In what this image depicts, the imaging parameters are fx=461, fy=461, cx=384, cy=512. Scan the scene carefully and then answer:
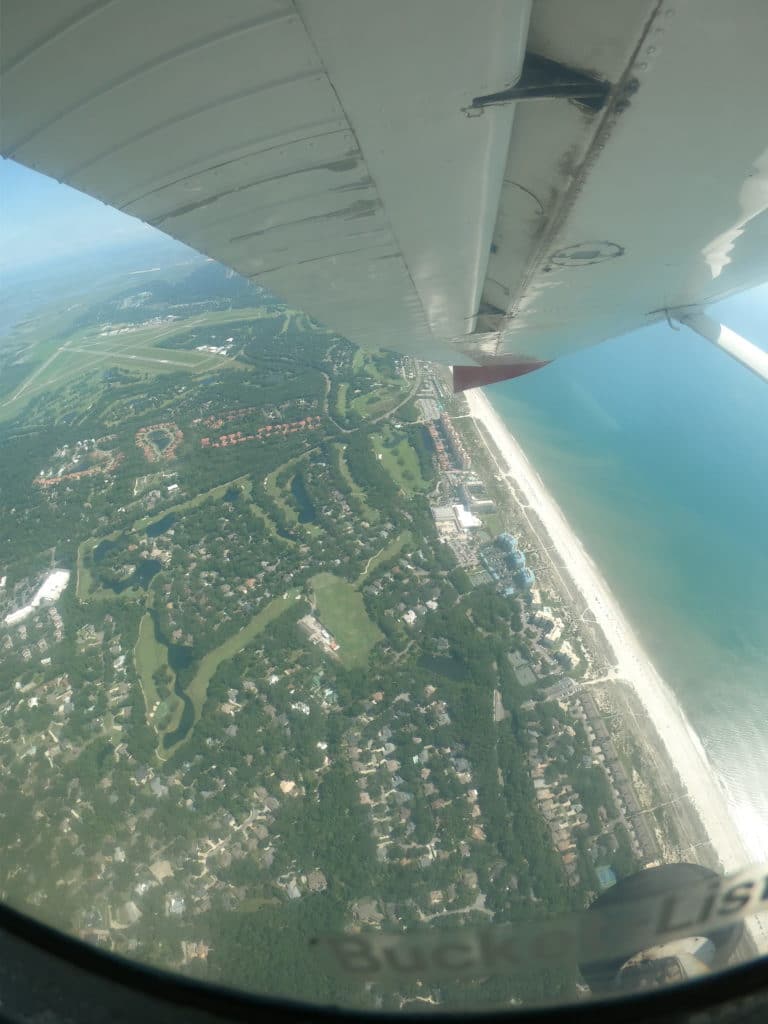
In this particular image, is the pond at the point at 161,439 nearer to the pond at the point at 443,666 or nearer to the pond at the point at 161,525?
the pond at the point at 161,525

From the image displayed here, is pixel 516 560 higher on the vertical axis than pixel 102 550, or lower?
lower

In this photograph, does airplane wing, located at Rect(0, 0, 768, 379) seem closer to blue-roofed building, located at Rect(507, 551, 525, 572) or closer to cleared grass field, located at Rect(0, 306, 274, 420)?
blue-roofed building, located at Rect(507, 551, 525, 572)

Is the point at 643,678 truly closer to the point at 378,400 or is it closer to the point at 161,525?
the point at 378,400

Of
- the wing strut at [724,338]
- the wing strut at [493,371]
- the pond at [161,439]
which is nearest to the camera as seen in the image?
the wing strut at [724,338]

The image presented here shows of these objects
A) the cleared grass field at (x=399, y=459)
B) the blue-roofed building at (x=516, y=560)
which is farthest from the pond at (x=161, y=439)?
the blue-roofed building at (x=516, y=560)

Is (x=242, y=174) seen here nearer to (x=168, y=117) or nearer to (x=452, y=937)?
(x=168, y=117)

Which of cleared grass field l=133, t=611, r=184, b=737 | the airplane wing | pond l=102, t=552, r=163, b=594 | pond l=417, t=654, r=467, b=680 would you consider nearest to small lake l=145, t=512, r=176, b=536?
pond l=102, t=552, r=163, b=594

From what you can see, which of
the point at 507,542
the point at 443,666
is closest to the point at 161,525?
the point at 443,666
